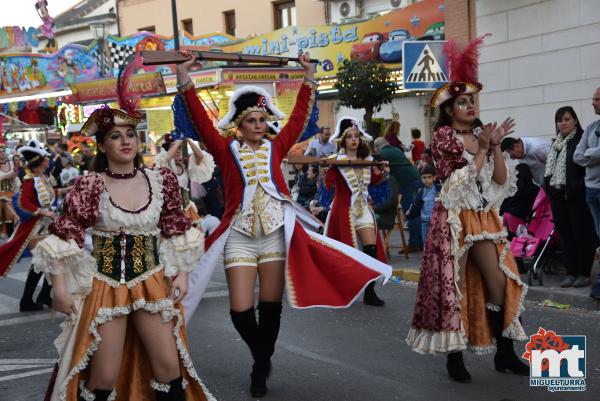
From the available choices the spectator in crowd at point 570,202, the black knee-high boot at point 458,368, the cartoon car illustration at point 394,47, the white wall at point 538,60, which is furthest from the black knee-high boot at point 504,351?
the cartoon car illustration at point 394,47

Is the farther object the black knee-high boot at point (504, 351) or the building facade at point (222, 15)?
the building facade at point (222, 15)

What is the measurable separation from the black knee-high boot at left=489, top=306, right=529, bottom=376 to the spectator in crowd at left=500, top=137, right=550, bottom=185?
4235 mm

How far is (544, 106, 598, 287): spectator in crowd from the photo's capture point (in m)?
8.65

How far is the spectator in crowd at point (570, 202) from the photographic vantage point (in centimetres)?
865

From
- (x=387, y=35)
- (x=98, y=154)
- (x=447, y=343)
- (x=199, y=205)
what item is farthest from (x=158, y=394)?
(x=387, y=35)

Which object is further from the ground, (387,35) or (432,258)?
(387,35)

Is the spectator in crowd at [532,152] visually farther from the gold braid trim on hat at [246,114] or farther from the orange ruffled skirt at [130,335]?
the orange ruffled skirt at [130,335]

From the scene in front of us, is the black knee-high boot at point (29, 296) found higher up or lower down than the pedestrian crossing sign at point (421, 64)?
lower down

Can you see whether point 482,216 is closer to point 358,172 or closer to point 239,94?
point 239,94

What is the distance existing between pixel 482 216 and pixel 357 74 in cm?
1083

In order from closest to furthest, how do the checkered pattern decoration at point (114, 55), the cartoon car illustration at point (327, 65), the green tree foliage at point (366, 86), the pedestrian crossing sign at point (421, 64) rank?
1. the pedestrian crossing sign at point (421, 64)
2. the green tree foliage at point (366, 86)
3. the cartoon car illustration at point (327, 65)
4. the checkered pattern decoration at point (114, 55)

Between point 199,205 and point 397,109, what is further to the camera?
point 397,109

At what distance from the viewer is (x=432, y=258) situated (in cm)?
562

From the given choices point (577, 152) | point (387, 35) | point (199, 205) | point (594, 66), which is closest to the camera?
point (577, 152)
